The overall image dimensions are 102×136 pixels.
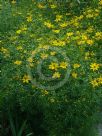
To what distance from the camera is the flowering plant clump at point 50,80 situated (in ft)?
16.6

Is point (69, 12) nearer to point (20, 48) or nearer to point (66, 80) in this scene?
point (20, 48)

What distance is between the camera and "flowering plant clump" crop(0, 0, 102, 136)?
507cm

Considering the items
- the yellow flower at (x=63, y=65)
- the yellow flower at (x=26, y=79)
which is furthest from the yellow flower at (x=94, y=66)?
the yellow flower at (x=26, y=79)

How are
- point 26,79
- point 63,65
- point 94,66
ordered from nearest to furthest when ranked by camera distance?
point 26,79 < point 63,65 < point 94,66

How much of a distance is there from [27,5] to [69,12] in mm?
785

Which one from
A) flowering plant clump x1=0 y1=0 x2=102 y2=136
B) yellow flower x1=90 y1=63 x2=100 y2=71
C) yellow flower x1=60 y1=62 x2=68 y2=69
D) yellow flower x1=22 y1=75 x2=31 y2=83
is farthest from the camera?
yellow flower x1=90 y1=63 x2=100 y2=71

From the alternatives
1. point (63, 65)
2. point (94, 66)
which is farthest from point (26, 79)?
point (94, 66)

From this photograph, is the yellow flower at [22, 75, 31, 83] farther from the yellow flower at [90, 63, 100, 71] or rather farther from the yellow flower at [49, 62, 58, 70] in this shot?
the yellow flower at [90, 63, 100, 71]

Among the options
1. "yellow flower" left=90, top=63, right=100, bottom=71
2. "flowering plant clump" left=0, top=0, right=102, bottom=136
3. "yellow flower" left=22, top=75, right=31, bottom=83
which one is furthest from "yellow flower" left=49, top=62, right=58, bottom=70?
"yellow flower" left=90, top=63, right=100, bottom=71

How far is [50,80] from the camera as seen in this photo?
523 cm

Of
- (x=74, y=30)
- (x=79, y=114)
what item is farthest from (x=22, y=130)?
(x=74, y=30)

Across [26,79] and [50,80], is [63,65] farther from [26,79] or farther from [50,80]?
[26,79]

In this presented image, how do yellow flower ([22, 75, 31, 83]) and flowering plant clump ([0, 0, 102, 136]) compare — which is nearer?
flowering plant clump ([0, 0, 102, 136])

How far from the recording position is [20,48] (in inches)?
228
